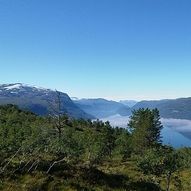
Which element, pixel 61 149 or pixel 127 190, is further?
pixel 61 149

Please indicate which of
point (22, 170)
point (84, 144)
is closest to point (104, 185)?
point (22, 170)

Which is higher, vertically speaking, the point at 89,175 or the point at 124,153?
the point at 89,175

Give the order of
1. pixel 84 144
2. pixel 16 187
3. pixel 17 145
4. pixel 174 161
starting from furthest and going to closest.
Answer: pixel 84 144, pixel 17 145, pixel 174 161, pixel 16 187

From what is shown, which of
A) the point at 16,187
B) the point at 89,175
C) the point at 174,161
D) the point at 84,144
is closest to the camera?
the point at 16,187

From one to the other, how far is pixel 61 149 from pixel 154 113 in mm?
61784

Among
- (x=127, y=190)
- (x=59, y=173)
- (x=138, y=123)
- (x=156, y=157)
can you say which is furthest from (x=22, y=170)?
(x=138, y=123)

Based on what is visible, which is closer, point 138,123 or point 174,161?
point 174,161

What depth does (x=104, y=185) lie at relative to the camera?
35.2 metres

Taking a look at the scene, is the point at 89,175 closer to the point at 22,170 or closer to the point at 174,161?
the point at 22,170

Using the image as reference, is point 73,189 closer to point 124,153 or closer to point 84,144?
point 84,144

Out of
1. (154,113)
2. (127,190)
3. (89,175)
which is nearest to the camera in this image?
(127,190)

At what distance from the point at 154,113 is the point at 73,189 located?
8473cm

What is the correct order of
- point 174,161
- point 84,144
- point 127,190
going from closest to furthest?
point 127,190, point 174,161, point 84,144

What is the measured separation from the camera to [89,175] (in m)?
37.4
